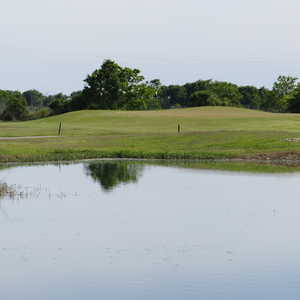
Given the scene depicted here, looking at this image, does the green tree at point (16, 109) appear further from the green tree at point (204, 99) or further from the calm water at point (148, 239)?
the calm water at point (148, 239)

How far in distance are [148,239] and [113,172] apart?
744 inches

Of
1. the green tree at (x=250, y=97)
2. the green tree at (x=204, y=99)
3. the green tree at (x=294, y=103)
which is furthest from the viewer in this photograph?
the green tree at (x=250, y=97)

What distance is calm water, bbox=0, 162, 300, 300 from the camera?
17.5 m

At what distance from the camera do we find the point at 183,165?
151 ft

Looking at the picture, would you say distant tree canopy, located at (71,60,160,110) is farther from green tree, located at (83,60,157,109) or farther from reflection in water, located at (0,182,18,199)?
reflection in water, located at (0,182,18,199)

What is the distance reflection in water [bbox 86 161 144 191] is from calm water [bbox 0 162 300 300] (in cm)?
25

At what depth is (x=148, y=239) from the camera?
22.4 m

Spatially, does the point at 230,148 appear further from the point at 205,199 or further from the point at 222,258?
the point at 222,258

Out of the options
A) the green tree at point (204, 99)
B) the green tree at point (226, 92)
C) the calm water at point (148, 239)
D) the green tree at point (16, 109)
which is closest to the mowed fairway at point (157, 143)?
the calm water at point (148, 239)

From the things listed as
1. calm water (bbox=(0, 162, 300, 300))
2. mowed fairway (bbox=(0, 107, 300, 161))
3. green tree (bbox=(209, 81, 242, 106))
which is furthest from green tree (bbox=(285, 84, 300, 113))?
calm water (bbox=(0, 162, 300, 300))

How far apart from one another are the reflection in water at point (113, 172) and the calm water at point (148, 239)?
0.25 metres

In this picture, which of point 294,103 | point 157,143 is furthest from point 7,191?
point 294,103

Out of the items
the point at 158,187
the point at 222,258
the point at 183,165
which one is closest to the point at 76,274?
the point at 222,258

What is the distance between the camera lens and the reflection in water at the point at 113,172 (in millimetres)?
36469
